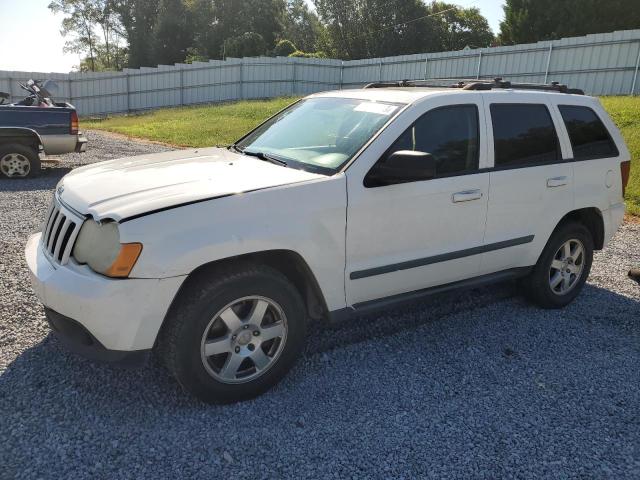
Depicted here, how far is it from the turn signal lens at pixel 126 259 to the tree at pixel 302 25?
5517 cm

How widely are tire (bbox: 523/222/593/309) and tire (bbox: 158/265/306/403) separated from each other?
91.1 inches

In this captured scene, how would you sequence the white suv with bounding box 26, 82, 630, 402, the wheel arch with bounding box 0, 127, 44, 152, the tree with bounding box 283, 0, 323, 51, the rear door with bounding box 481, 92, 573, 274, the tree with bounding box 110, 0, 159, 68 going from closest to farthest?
the white suv with bounding box 26, 82, 630, 402 < the rear door with bounding box 481, 92, 573, 274 < the wheel arch with bounding box 0, 127, 44, 152 < the tree with bounding box 110, 0, 159, 68 < the tree with bounding box 283, 0, 323, 51

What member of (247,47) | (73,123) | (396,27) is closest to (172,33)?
(247,47)

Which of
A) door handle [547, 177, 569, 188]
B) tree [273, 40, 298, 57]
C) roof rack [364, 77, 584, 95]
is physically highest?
tree [273, 40, 298, 57]

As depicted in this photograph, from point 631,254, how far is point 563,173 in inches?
105

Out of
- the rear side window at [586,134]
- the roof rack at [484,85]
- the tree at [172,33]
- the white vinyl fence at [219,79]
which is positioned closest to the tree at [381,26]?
the tree at [172,33]

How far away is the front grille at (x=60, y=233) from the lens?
2.97m

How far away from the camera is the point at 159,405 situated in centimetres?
312

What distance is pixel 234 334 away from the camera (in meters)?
3.07

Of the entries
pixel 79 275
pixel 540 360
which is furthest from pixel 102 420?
pixel 540 360

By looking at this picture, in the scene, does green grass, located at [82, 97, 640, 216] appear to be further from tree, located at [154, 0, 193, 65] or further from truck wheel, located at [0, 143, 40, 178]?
tree, located at [154, 0, 193, 65]

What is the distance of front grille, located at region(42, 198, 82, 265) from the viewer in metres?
2.97

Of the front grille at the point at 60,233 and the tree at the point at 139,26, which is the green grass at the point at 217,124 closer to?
the front grille at the point at 60,233

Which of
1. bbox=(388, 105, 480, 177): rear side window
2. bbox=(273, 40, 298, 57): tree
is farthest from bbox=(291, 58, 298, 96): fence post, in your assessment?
bbox=(388, 105, 480, 177): rear side window
